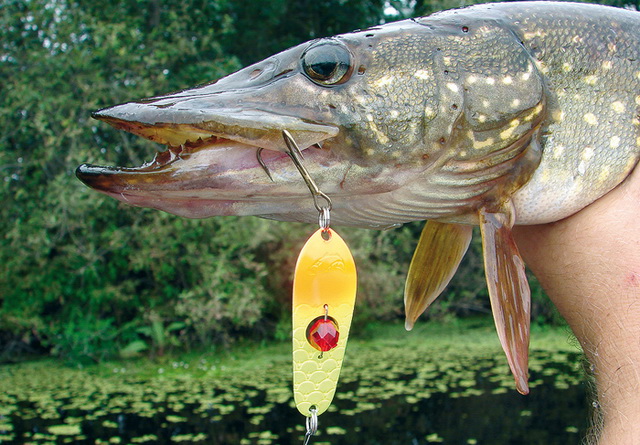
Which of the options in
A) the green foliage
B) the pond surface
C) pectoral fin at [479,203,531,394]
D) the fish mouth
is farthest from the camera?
the green foliage

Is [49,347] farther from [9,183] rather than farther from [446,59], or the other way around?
[446,59]

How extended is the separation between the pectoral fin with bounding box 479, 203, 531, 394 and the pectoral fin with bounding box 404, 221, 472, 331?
0.19 m

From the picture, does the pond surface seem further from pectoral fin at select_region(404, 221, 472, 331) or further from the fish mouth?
the fish mouth

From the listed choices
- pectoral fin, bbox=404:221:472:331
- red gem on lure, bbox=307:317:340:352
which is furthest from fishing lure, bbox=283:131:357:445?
pectoral fin, bbox=404:221:472:331

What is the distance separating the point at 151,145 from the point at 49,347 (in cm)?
266

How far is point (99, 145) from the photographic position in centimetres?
670

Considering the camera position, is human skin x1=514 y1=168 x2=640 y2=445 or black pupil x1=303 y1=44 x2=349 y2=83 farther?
human skin x1=514 y1=168 x2=640 y2=445

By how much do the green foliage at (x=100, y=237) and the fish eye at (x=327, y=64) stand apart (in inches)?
215

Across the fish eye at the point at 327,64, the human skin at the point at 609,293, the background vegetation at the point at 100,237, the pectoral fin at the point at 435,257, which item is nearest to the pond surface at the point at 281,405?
the background vegetation at the point at 100,237

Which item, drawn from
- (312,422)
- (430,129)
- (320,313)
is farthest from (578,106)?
(312,422)

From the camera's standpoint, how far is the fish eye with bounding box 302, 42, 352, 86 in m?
0.99

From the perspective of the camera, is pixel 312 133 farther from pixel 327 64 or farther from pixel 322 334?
pixel 322 334

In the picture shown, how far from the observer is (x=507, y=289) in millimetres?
1055

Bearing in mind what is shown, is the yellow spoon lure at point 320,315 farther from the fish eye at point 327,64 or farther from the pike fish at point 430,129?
the fish eye at point 327,64
